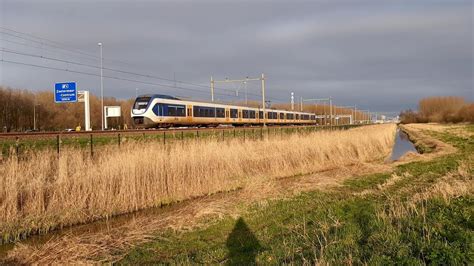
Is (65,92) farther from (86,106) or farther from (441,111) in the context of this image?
(441,111)

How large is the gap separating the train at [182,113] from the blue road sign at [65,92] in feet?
31.5

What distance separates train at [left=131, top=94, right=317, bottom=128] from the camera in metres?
31.0

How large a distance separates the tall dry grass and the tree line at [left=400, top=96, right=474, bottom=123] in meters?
96.4

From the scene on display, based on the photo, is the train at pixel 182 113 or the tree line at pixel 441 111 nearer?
the train at pixel 182 113

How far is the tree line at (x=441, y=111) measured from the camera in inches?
3986

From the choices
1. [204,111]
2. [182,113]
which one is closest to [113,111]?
[204,111]

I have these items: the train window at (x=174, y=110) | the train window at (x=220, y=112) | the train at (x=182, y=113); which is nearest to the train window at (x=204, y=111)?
the train at (x=182, y=113)

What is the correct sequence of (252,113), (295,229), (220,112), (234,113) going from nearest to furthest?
(295,229), (220,112), (234,113), (252,113)

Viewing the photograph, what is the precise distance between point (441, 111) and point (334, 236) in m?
135

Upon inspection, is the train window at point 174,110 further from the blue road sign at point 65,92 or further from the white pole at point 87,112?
the blue road sign at point 65,92

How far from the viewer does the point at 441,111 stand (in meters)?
127

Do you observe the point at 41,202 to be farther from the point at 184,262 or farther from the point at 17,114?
the point at 17,114

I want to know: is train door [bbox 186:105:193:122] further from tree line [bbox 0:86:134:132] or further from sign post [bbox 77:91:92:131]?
tree line [bbox 0:86:134:132]

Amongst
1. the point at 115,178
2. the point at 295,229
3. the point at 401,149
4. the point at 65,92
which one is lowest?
the point at 401,149
